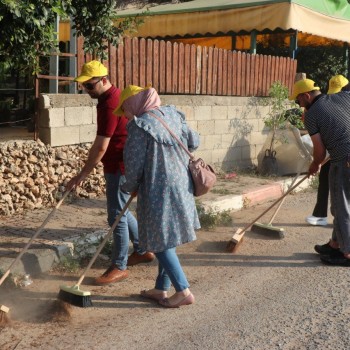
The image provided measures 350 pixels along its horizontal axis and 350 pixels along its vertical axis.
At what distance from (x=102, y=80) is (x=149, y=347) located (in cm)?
218

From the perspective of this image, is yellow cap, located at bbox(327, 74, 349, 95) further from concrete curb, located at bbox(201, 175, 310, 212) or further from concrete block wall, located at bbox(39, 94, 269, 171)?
concrete block wall, located at bbox(39, 94, 269, 171)

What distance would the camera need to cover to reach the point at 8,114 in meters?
9.40

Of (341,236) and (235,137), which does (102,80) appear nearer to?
(341,236)

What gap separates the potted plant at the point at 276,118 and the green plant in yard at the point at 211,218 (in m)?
2.86

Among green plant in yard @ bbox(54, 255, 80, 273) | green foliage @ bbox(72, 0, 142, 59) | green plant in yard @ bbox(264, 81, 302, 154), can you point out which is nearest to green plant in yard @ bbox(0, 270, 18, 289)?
green plant in yard @ bbox(54, 255, 80, 273)

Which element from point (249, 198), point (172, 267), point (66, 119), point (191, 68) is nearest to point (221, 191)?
point (249, 198)

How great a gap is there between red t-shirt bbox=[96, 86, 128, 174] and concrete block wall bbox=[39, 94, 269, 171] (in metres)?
2.37

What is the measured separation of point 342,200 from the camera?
5.32 meters

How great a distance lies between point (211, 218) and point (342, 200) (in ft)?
6.16

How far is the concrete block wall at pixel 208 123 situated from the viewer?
22.5 ft

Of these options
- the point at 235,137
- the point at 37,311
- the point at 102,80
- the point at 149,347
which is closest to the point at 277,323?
the point at 149,347

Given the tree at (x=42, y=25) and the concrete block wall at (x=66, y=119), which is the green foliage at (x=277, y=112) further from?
the tree at (x=42, y=25)

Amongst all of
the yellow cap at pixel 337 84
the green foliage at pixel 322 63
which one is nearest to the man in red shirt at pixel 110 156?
the yellow cap at pixel 337 84

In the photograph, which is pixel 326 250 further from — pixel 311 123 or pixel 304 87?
pixel 304 87
